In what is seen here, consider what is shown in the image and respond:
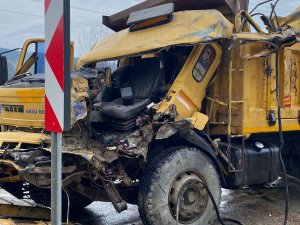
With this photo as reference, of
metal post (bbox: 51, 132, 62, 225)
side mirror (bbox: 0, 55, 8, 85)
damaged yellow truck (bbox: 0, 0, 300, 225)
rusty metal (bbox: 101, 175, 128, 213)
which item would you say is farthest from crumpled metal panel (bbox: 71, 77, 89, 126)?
metal post (bbox: 51, 132, 62, 225)

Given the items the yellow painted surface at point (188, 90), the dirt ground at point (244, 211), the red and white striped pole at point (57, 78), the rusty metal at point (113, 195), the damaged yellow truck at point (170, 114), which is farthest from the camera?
the dirt ground at point (244, 211)

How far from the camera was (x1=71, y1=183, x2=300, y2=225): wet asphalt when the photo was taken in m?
5.86

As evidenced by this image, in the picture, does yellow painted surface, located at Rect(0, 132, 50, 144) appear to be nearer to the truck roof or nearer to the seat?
the seat

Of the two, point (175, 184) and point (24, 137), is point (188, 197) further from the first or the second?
point (24, 137)

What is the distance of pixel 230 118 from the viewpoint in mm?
5422

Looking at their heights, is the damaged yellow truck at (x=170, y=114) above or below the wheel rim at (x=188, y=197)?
above

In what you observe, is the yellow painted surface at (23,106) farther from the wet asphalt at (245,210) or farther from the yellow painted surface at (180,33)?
the wet asphalt at (245,210)

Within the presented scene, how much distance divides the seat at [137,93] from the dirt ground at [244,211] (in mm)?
1624

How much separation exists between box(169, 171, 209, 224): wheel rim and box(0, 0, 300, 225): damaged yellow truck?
1 cm

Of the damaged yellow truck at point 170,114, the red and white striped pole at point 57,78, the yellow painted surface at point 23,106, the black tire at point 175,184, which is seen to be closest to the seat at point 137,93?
the damaged yellow truck at point 170,114

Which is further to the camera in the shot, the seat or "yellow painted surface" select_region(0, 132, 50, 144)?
the seat

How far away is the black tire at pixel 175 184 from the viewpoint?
4.62m

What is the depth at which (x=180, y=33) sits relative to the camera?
501 centimetres

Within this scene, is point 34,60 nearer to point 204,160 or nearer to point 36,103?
point 36,103
